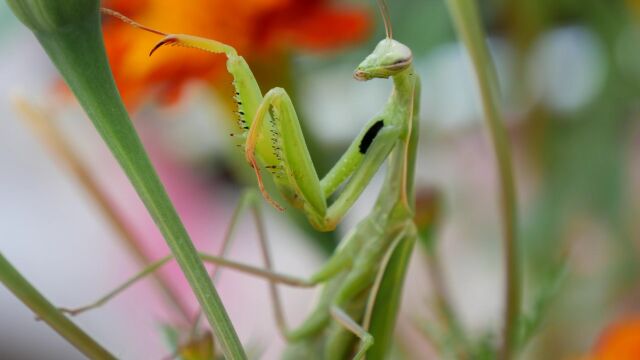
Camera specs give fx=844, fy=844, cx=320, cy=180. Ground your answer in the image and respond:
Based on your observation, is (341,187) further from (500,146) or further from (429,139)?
(429,139)

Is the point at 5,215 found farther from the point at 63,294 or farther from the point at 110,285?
the point at 110,285

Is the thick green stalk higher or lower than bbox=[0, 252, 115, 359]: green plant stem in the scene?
higher

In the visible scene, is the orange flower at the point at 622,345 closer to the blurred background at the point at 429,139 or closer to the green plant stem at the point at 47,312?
the blurred background at the point at 429,139

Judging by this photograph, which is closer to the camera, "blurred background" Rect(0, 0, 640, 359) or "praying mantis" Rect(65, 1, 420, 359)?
"praying mantis" Rect(65, 1, 420, 359)

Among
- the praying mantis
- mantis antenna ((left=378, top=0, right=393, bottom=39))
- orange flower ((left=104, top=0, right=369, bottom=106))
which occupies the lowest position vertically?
the praying mantis

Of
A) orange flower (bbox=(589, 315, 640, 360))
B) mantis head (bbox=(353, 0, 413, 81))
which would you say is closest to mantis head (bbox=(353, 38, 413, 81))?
mantis head (bbox=(353, 0, 413, 81))

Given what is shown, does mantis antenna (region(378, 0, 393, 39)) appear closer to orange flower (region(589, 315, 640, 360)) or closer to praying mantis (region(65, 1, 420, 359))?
praying mantis (region(65, 1, 420, 359))
